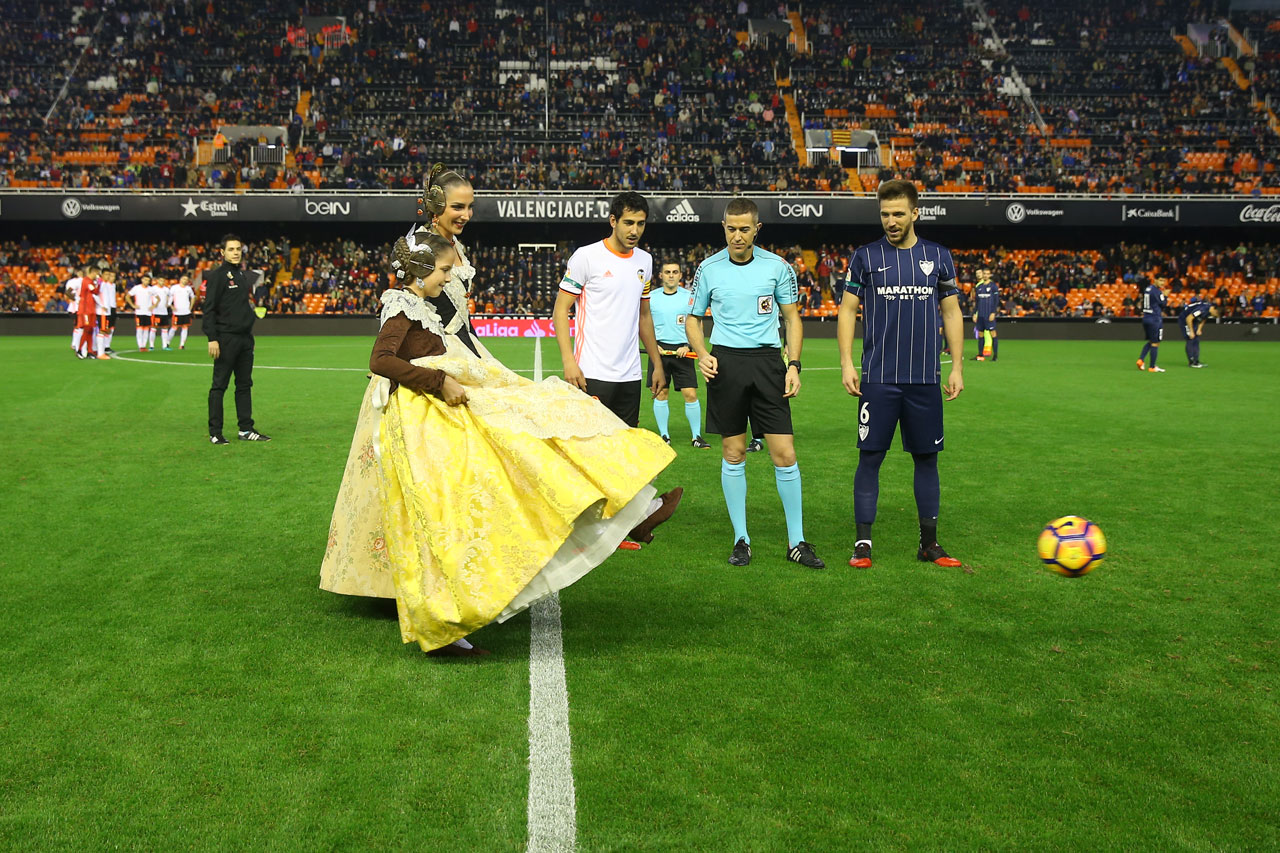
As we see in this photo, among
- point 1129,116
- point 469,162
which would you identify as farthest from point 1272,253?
point 469,162

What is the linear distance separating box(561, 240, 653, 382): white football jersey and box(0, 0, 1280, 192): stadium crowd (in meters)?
33.6

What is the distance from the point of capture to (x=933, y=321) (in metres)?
6.14

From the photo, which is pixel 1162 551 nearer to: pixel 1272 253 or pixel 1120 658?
pixel 1120 658

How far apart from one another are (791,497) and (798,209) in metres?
33.1

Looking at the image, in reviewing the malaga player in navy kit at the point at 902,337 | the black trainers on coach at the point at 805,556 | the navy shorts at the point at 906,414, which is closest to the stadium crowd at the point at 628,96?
the malaga player in navy kit at the point at 902,337

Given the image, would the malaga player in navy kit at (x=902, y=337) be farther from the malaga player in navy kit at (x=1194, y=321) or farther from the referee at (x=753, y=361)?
the malaga player in navy kit at (x=1194, y=321)

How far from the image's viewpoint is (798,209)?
38094 mm

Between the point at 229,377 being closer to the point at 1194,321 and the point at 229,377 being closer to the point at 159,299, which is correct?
the point at 159,299

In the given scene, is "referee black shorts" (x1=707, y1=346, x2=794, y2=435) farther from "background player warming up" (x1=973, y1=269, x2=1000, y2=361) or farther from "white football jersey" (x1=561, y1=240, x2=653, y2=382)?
"background player warming up" (x1=973, y1=269, x2=1000, y2=361)

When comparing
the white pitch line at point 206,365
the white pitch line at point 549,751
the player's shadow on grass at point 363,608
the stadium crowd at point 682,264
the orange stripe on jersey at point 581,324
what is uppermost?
the stadium crowd at point 682,264

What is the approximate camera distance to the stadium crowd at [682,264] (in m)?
38.7

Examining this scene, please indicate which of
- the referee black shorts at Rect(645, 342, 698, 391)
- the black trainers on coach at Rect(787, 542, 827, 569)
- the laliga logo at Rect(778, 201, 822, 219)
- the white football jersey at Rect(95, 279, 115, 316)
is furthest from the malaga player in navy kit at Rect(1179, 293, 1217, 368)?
the white football jersey at Rect(95, 279, 115, 316)

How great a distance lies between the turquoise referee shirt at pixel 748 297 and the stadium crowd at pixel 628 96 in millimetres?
33904

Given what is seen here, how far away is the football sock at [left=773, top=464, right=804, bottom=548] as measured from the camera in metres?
6.32
